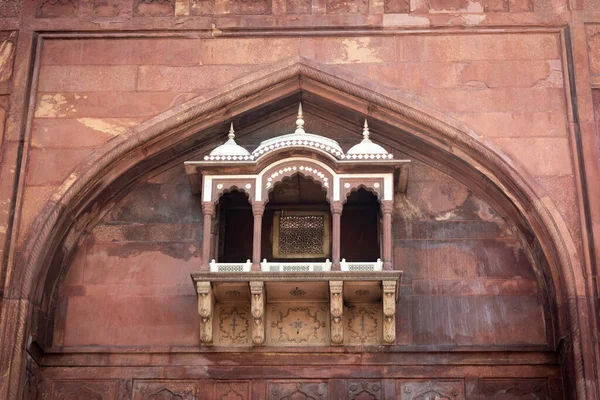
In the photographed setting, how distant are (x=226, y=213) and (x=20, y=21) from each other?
342 centimetres

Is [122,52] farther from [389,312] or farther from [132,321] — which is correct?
[389,312]

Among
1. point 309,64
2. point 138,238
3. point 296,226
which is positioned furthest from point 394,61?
point 138,238

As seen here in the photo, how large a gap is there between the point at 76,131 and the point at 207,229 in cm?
204

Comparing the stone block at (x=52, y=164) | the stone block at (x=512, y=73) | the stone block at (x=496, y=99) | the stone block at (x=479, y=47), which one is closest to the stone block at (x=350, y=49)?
the stone block at (x=479, y=47)

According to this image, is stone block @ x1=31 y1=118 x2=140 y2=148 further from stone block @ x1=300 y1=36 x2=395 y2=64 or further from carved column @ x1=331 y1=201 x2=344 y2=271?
carved column @ x1=331 y1=201 x2=344 y2=271

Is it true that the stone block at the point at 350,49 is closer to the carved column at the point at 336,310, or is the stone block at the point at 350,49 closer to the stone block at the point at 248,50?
the stone block at the point at 248,50

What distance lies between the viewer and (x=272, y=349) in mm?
13812

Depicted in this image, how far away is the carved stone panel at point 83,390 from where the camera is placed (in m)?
13.7

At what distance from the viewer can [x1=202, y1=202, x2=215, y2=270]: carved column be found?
13780 millimetres

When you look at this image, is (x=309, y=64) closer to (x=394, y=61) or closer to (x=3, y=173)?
(x=394, y=61)

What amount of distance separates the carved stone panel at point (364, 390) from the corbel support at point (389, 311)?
487 millimetres

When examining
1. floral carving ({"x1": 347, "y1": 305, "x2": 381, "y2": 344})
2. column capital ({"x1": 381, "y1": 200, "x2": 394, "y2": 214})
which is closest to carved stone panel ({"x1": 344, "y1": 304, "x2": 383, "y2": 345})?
floral carving ({"x1": 347, "y1": 305, "x2": 381, "y2": 344})

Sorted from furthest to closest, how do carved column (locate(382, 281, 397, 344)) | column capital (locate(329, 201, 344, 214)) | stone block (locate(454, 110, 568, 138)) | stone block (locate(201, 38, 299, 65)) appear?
stone block (locate(201, 38, 299, 65)), stone block (locate(454, 110, 568, 138)), column capital (locate(329, 201, 344, 214)), carved column (locate(382, 281, 397, 344))

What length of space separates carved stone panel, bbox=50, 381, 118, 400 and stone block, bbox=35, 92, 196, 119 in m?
3.09
